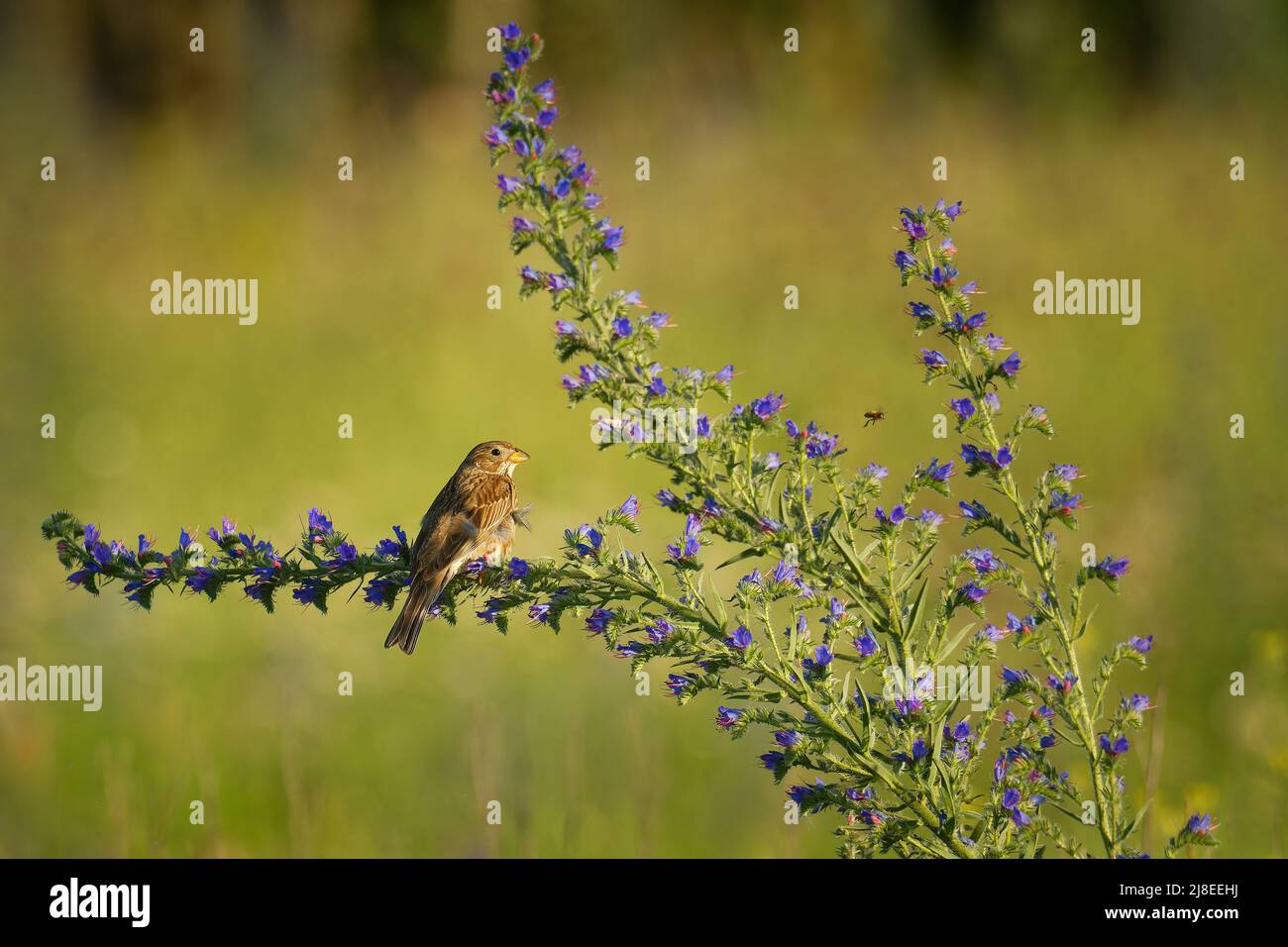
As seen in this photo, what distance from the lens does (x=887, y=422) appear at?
720 cm

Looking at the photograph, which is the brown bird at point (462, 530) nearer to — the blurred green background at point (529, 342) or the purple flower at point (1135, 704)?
the blurred green background at point (529, 342)

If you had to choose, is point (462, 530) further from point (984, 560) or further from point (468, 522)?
point (984, 560)

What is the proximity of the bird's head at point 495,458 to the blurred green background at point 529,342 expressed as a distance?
2.57 ft

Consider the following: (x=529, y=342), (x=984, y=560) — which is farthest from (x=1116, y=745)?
(x=529, y=342)

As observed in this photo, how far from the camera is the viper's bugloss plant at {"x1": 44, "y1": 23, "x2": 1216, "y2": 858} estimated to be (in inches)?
91.4

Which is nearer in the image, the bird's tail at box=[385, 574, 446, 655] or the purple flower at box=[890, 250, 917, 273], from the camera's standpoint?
the purple flower at box=[890, 250, 917, 273]

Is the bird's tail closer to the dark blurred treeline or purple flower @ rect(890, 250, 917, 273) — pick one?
purple flower @ rect(890, 250, 917, 273)

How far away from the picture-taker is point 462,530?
3.73 m

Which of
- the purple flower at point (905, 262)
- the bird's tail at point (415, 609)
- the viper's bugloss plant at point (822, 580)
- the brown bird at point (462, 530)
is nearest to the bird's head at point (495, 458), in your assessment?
the brown bird at point (462, 530)

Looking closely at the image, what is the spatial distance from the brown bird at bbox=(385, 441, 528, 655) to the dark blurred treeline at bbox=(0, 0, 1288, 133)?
6.58 m

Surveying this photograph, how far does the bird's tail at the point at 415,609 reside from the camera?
340cm

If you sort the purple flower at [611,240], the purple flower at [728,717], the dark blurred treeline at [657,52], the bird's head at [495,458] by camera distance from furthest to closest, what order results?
the dark blurred treeline at [657,52], the bird's head at [495,458], the purple flower at [611,240], the purple flower at [728,717]

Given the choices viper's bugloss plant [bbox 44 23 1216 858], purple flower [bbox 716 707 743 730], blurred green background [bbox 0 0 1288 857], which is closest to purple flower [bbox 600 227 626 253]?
viper's bugloss plant [bbox 44 23 1216 858]

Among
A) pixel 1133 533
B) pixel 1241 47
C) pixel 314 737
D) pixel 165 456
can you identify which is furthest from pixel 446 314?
pixel 1241 47
